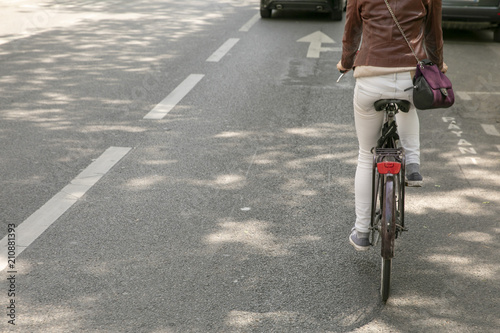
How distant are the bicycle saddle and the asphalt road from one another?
1037mm

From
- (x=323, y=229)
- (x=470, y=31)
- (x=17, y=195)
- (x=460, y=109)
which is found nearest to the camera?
(x=323, y=229)

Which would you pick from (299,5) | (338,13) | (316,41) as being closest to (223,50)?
(316,41)

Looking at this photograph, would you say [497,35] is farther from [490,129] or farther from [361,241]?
[361,241]

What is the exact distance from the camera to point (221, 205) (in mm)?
5102

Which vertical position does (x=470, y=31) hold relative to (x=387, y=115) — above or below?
below

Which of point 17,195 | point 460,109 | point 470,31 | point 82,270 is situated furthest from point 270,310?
point 470,31

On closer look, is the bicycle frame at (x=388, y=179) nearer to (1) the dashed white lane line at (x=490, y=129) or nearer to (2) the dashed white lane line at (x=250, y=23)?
(1) the dashed white lane line at (x=490, y=129)

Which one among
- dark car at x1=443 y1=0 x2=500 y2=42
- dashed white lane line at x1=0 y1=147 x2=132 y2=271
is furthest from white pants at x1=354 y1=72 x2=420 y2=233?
dark car at x1=443 y1=0 x2=500 y2=42

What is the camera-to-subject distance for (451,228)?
4750 mm

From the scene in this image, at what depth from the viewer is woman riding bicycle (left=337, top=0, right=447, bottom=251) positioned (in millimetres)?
3588

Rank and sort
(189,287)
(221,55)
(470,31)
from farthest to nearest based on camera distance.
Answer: (470,31) → (221,55) → (189,287)

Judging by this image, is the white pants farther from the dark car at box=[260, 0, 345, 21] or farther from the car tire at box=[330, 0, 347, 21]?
the car tire at box=[330, 0, 347, 21]

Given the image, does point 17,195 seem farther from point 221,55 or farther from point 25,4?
point 25,4

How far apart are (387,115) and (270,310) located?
127 centimetres
